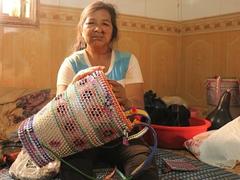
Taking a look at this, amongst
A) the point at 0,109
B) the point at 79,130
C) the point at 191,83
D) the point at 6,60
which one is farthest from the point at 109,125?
the point at 191,83

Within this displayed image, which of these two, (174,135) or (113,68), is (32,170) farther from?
(174,135)

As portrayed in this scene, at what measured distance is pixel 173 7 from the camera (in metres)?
2.05

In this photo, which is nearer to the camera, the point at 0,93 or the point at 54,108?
the point at 54,108

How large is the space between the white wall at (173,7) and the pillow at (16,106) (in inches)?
19.8

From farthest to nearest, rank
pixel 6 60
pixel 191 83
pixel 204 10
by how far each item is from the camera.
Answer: pixel 191 83 → pixel 204 10 → pixel 6 60

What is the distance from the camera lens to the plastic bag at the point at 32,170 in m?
0.98

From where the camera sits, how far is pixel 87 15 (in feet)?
4.06

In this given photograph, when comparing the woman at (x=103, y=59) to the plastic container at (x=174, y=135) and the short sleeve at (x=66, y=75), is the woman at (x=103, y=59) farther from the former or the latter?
the plastic container at (x=174, y=135)

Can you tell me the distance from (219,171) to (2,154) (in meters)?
0.77

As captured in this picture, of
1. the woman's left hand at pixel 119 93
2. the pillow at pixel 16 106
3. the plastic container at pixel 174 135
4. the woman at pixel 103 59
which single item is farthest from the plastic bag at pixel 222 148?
the pillow at pixel 16 106

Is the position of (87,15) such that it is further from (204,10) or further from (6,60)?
(204,10)

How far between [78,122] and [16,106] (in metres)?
0.63

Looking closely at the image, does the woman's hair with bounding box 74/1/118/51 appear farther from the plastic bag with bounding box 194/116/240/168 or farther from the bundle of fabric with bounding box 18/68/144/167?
the plastic bag with bounding box 194/116/240/168

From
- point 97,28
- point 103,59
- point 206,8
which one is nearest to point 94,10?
point 97,28
